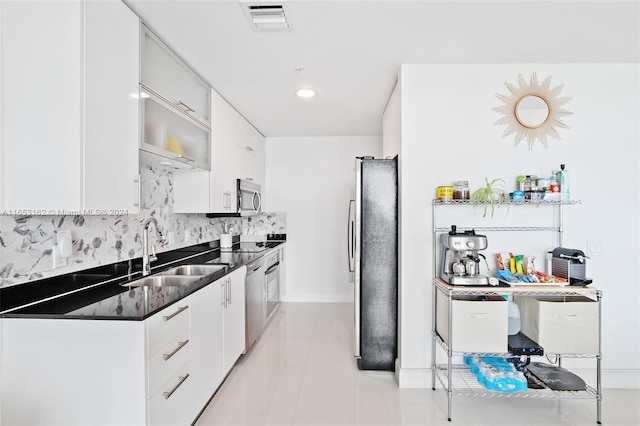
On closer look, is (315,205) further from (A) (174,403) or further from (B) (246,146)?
(A) (174,403)

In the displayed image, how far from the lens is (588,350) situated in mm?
2266

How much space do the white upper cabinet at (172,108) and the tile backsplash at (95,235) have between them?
0.42 m

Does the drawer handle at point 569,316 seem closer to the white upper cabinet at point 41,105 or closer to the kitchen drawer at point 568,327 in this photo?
the kitchen drawer at point 568,327

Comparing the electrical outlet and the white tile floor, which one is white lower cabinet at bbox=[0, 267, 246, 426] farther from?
the electrical outlet

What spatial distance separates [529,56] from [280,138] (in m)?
3.42

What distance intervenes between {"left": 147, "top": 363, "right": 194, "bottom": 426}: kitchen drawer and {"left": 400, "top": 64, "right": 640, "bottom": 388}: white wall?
5.09ft

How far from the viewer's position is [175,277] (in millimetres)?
2578

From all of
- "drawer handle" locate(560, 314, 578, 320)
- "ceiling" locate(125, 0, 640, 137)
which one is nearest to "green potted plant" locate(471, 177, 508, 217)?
"drawer handle" locate(560, 314, 578, 320)

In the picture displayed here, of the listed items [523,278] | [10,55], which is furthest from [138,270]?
[523,278]

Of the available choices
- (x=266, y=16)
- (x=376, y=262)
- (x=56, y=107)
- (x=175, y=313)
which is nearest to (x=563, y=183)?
(x=376, y=262)

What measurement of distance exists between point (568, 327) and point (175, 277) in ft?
8.87

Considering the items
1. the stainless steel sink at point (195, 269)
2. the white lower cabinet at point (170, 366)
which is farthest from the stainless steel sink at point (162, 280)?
the white lower cabinet at point (170, 366)

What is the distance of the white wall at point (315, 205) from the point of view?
203 inches

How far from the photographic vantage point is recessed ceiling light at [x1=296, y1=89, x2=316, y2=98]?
10.5 feet
